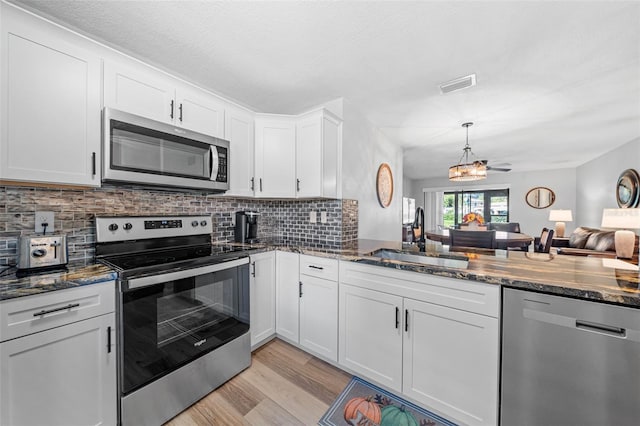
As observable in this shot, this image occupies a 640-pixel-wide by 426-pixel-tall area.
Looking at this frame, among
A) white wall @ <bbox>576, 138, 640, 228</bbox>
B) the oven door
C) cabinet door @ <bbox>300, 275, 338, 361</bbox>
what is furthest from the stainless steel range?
white wall @ <bbox>576, 138, 640, 228</bbox>

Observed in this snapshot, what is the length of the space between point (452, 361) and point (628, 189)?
524 centimetres

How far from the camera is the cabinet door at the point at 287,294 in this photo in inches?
86.8

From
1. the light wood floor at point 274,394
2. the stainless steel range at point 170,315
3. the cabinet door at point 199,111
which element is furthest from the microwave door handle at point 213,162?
the light wood floor at point 274,394

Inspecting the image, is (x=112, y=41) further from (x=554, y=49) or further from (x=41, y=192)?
(x=554, y=49)

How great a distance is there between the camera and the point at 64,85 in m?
1.39

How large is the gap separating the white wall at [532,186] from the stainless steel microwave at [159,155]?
26.2 ft

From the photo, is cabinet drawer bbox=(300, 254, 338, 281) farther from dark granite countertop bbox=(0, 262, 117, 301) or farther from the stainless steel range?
dark granite countertop bbox=(0, 262, 117, 301)

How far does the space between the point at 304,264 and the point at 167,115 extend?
1.58 meters

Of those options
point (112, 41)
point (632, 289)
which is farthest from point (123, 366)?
point (632, 289)

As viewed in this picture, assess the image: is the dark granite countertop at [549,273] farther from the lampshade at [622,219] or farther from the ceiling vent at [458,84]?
the lampshade at [622,219]

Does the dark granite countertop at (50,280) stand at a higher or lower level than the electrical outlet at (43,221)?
lower

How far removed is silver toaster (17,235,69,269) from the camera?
1277 mm

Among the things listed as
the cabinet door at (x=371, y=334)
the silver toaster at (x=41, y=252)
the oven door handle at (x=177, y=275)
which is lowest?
the cabinet door at (x=371, y=334)

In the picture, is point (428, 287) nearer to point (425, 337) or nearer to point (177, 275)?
point (425, 337)
